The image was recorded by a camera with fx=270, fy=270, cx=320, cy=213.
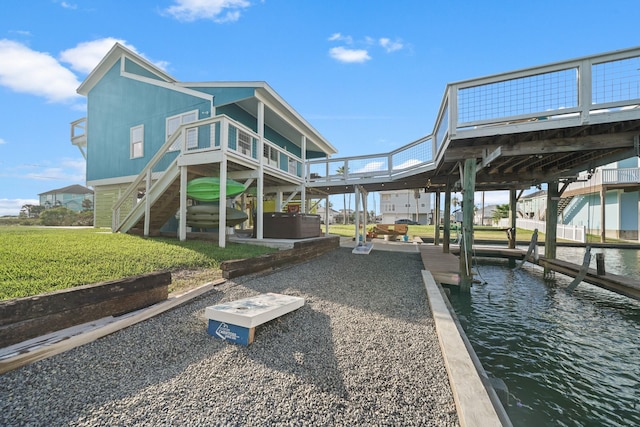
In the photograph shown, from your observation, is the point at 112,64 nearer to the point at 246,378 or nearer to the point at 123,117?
the point at 123,117

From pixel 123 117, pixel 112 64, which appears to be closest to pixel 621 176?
pixel 123 117

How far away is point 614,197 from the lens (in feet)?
58.7

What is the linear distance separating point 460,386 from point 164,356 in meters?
2.38

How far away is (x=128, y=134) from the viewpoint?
12242mm

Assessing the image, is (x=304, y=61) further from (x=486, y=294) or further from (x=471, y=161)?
(x=486, y=294)

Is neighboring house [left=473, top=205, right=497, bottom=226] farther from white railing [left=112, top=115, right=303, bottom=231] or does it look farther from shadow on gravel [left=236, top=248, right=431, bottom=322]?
shadow on gravel [left=236, top=248, right=431, bottom=322]

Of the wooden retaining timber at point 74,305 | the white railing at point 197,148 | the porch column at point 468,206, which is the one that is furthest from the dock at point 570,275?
the white railing at point 197,148

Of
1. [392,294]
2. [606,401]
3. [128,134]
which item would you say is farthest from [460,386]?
[128,134]

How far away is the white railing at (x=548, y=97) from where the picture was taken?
464 cm

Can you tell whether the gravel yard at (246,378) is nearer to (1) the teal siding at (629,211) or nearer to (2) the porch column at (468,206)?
(2) the porch column at (468,206)

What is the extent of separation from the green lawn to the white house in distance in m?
43.8

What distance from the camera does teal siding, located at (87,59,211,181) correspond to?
11.0 m

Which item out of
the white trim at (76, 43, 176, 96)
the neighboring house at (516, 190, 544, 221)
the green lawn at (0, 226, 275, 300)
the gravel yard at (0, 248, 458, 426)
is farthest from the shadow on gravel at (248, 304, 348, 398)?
the neighboring house at (516, 190, 544, 221)

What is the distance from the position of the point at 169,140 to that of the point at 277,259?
199 inches
